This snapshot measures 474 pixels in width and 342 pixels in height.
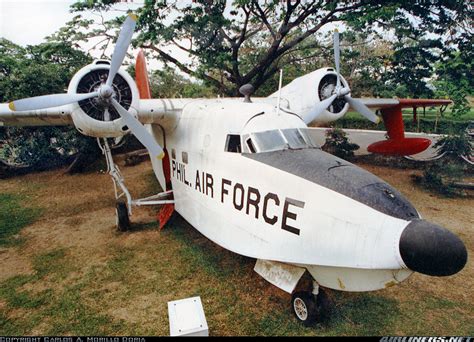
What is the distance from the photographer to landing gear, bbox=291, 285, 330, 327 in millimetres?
5547

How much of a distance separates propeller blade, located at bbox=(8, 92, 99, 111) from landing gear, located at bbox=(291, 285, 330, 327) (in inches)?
247

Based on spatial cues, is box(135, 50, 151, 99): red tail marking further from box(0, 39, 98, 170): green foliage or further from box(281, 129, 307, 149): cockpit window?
box(281, 129, 307, 149): cockpit window

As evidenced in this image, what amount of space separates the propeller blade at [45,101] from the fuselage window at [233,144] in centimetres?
327

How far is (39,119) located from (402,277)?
974cm

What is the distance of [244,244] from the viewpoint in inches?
229

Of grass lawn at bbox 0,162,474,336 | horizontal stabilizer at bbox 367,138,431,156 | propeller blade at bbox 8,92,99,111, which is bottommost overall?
grass lawn at bbox 0,162,474,336

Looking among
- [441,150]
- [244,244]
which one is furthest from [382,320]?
[441,150]

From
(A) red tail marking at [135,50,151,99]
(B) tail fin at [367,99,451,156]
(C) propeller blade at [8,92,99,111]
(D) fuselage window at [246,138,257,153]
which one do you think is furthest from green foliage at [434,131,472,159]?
(C) propeller blade at [8,92,99,111]

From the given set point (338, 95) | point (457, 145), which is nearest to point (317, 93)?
point (338, 95)

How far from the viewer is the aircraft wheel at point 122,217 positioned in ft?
31.8

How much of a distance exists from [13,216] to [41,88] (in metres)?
6.56

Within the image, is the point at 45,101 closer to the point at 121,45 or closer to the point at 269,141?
the point at 121,45

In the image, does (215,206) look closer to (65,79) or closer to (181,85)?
(65,79)

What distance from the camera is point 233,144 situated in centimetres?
651
